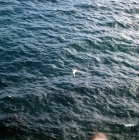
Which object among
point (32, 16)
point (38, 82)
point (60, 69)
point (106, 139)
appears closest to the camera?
point (106, 139)

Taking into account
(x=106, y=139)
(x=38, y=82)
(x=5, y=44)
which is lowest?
(x=106, y=139)

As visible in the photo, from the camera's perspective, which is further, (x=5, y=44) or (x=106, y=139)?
(x=5, y=44)

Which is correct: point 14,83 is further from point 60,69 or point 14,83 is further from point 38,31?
point 38,31

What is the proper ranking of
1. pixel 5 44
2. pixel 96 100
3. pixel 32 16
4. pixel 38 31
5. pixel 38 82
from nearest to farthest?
pixel 96 100 → pixel 38 82 → pixel 5 44 → pixel 38 31 → pixel 32 16

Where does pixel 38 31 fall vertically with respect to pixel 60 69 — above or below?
above

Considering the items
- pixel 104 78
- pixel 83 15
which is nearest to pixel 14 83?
pixel 104 78

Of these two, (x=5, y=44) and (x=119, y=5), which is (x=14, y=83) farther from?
(x=119, y=5)
